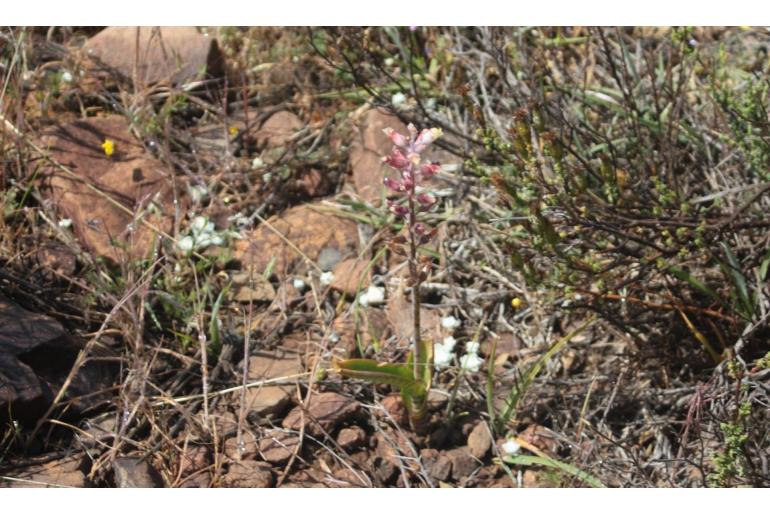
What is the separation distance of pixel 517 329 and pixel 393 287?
0.49 meters

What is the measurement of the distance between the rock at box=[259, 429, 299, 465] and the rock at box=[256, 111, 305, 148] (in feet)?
4.79

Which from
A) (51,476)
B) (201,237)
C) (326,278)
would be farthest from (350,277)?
(51,476)

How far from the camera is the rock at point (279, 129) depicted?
12.7 ft

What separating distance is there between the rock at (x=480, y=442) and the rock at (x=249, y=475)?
62cm

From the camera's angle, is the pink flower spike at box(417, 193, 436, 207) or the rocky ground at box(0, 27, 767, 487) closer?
the pink flower spike at box(417, 193, 436, 207)

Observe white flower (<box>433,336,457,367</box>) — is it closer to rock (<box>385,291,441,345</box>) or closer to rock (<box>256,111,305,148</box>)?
rock (<box>385,291,441,345</box>)

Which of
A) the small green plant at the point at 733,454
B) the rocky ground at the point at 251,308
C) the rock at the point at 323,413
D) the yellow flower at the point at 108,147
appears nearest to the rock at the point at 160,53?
the rocky ground at the point at 251,308

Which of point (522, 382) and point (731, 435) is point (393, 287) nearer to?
point (522, 382)

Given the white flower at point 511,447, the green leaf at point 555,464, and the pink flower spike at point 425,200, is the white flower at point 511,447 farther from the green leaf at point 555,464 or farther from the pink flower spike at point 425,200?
the pink flower spike at point 425,200

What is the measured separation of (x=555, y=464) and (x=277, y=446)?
83 cm

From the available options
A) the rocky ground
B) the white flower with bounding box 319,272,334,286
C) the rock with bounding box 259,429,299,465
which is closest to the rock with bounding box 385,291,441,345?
the rocky ground

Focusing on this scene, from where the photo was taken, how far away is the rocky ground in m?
2.73

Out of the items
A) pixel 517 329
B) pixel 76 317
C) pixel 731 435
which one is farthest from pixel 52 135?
pixel 731 435

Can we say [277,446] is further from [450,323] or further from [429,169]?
[429,169]
